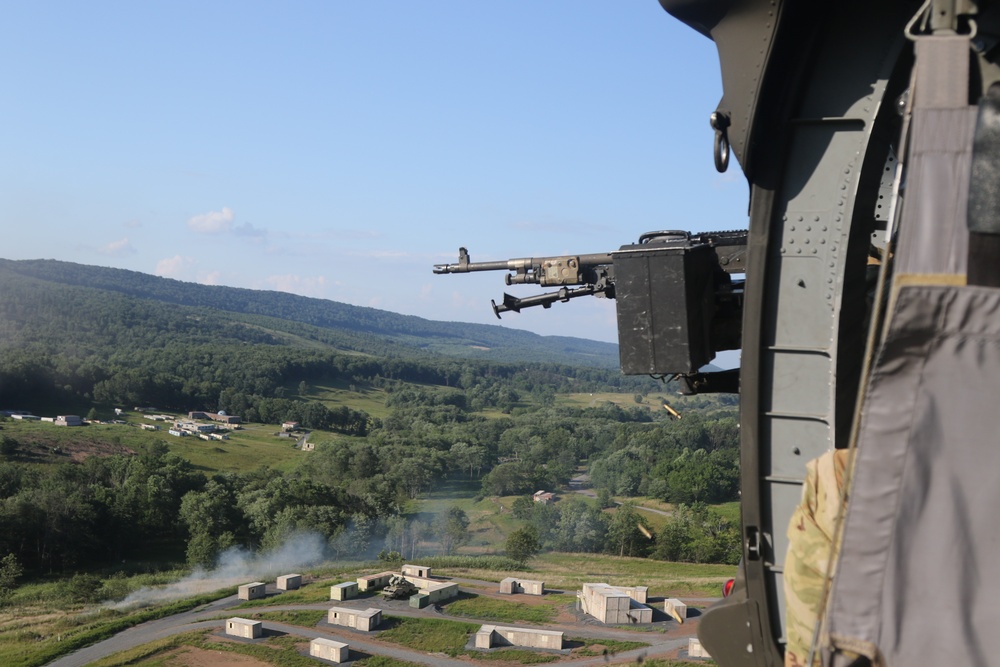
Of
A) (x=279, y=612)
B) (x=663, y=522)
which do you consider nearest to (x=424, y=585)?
(x=279, y=612)

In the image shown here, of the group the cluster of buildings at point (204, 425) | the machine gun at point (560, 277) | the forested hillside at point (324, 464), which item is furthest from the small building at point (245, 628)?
the cluster of buildings at point (204, 425)

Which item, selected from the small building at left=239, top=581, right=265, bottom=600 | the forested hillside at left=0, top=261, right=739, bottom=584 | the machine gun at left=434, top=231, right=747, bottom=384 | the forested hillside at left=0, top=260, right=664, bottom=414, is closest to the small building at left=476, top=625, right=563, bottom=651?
the small building at left=239, top=581, right=265, bottom=600

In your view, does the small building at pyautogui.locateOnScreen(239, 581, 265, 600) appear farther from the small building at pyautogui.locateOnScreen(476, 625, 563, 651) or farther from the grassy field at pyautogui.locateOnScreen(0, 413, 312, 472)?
the grassy field at pyautogui.locateOnScreen(0, 413, 312, 472)

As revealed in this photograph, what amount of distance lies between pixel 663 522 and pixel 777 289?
63.0 m

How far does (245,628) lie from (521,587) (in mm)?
12299

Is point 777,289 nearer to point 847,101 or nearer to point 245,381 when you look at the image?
point 847,101

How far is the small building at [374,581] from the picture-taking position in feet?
130

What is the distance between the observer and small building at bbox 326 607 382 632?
33.9m

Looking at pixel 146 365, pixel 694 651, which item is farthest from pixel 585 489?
pixel 146 365

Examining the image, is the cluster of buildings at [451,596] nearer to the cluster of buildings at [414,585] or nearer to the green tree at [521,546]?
the cluster of buildings at [414,585]

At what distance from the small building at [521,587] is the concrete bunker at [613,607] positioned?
3719 millimetres

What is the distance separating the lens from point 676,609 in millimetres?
34562

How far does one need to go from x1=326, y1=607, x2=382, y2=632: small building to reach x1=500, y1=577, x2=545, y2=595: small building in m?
6.67

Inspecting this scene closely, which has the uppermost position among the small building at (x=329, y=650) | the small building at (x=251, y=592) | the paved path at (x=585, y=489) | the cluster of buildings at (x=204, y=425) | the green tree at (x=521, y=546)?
the cluster of buildings at (x=204, y=425)
